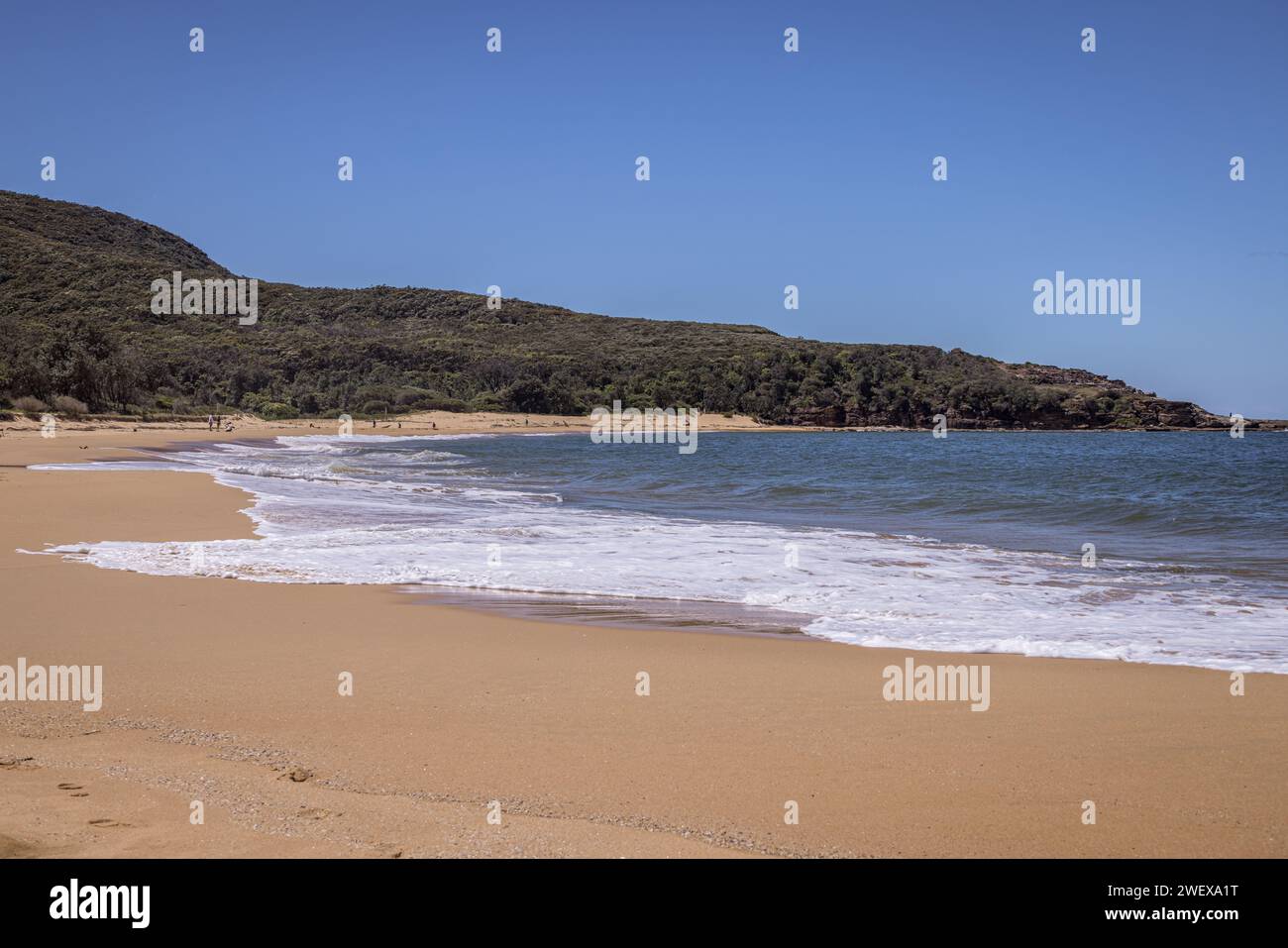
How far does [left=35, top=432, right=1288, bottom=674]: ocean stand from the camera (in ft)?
24.0

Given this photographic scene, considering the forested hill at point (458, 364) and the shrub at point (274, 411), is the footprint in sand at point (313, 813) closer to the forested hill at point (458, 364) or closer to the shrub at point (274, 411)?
the forested hill at point (458, 364)

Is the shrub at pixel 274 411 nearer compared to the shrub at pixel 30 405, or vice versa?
the shrub at pixel 30 405

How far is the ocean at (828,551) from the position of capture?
7328 mm

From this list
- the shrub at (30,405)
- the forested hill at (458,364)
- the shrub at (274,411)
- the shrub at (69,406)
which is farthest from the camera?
the forested hill at (458,364)

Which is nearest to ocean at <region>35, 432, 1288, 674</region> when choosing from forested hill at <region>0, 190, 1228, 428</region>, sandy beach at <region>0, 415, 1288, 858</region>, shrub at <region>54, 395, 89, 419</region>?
sandy beach at <region>0, 415, 1288, 858</region>

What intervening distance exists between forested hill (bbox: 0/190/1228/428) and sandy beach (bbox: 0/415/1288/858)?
137ft

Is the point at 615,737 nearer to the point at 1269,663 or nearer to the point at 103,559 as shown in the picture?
the point at 1269,663

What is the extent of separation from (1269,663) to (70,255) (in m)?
91.8

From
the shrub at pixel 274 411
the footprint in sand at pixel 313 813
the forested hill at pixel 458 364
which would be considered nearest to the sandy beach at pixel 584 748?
the footprint in sand at pixel 313 813

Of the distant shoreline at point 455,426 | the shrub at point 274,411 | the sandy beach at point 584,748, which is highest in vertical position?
the shrub at point 274,411

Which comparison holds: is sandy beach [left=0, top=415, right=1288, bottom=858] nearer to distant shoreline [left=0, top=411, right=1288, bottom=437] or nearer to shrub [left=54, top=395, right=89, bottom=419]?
distant shoreline [left=0, top=411, right=1288, bottom=437]

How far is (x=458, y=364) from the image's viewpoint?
72312 millimetres

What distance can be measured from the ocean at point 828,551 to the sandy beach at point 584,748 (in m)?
1.07
